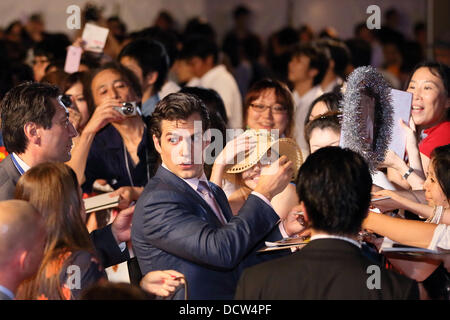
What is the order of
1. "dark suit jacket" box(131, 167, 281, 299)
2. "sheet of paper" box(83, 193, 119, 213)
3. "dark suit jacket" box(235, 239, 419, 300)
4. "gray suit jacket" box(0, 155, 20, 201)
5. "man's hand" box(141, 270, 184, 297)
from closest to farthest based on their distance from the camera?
"dark suit jacket" box(235, 239, 419, 300)
"man's hand" box(141, 270, 184, 297)
"dark suit jacket" box(131, 167, 281, 299)
"gray suit jacket" box(0, 155, 20, 201)
"sheet of paper" box(83, 193, 119, 213)

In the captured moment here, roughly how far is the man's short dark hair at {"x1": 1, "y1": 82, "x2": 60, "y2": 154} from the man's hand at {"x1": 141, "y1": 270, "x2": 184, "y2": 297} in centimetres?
99

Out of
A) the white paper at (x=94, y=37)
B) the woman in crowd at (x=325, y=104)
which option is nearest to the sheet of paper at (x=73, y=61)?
the white paper at (x=94, y=37)

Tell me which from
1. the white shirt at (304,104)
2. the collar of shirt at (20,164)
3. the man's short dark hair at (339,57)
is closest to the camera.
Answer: the collar of shirt at (20,164)

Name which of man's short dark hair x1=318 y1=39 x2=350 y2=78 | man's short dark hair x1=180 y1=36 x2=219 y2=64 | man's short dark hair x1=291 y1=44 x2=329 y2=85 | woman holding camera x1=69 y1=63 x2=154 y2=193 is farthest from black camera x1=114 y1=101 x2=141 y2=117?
man's short dark hair x1=180 y1=36 x2=219 y2=64

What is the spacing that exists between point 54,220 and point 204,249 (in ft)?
1.55

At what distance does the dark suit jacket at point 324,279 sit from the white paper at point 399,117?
1403 millimetres

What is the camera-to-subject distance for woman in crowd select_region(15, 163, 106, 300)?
219cm

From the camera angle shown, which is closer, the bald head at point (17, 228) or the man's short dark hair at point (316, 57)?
the bald head at point (17, 228)

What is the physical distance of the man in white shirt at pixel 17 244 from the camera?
82.6 inches

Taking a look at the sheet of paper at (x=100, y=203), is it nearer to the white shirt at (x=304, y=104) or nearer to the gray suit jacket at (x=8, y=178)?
the gray suit jacket at (x=8, y=178)

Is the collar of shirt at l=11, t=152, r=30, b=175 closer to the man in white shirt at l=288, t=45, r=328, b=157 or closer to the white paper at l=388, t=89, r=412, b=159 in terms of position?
the white paper at l=388, t=89, r=412, b=159

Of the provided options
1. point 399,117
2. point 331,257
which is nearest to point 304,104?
point 399,117

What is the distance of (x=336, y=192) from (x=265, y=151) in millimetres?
955

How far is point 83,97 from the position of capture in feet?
14.5
